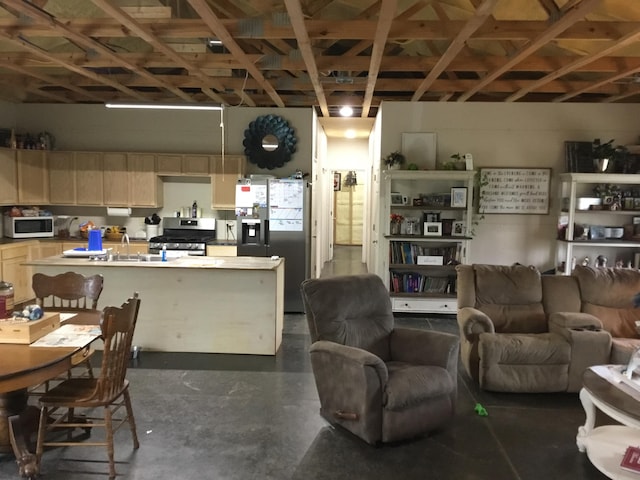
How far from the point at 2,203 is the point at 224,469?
5.37m

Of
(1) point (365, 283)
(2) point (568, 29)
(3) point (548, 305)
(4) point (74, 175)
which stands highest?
(2) point (568, 29)

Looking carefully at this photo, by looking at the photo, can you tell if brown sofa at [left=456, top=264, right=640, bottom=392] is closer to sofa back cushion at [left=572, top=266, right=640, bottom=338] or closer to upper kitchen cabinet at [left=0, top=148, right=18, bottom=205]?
sofa back cushion at [left=572, top=266, right=640, bottom=338]

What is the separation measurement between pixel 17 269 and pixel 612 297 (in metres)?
6.87

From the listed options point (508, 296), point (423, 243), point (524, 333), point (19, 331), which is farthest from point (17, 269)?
point (524, 333)

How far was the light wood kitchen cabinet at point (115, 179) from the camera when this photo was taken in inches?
264

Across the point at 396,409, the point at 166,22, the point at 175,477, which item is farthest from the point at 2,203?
the point at 396,409

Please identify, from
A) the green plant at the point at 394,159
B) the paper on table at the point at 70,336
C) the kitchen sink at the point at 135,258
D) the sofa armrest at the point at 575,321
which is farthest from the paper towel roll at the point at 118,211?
the sofa armrest at the point at 575,321

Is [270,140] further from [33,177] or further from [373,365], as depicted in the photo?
[373,365]

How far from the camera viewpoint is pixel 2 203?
6.31m

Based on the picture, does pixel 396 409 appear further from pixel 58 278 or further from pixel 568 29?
pixel 568 29

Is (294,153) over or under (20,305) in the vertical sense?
over

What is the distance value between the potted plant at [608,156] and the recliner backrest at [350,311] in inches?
156

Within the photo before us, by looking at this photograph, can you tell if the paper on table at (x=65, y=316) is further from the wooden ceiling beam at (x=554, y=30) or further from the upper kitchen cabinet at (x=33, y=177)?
the upper kitchen cabinet at (x=33, y=177)

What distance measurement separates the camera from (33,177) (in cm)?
662
